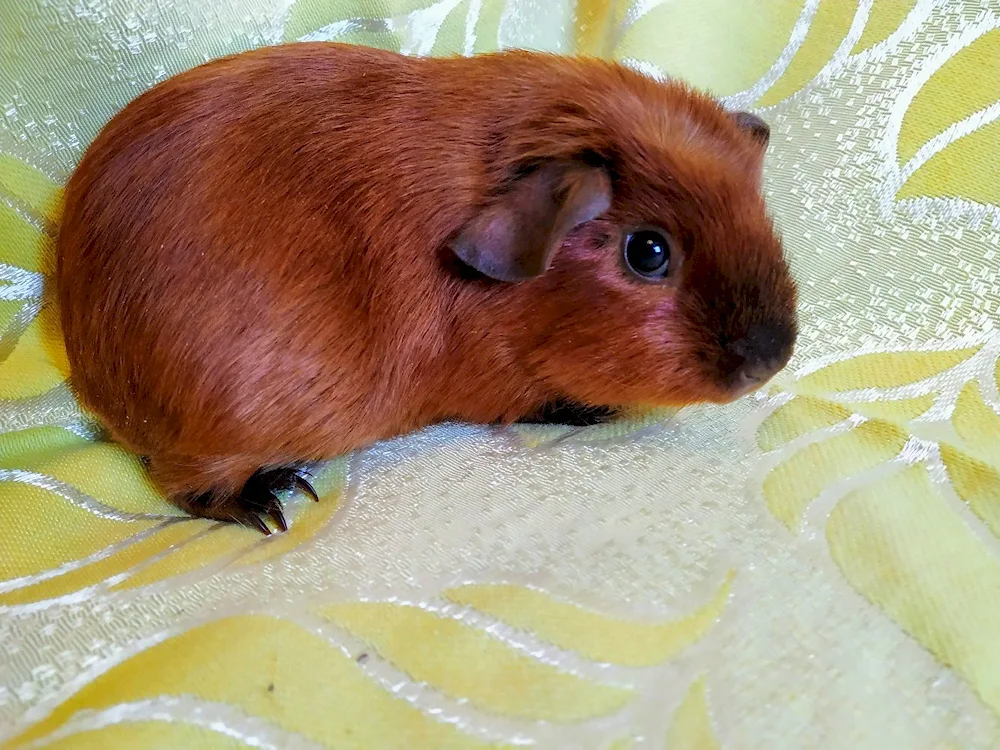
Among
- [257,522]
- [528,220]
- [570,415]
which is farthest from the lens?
[570,415]

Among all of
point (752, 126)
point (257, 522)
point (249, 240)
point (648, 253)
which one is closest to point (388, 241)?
point (249, 240)

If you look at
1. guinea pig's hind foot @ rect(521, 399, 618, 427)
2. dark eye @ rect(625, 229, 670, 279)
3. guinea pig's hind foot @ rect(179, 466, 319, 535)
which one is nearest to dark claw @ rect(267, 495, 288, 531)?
guinea pig's hind foot @ rect(179, 466, 319, 535)

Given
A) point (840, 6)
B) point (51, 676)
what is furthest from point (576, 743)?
point (840, 6)

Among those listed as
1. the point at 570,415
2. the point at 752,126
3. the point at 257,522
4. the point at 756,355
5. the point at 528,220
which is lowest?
the point at 257,522

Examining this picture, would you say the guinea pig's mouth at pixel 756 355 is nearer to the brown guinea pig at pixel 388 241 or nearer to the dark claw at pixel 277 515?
the brown guinea pig at pixel 388 241

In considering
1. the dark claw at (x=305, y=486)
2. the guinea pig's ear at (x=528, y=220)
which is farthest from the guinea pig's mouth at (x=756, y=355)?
the dark claw at (x=305, y=486)

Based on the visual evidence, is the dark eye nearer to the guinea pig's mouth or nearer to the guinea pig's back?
the guinea pig's mouth

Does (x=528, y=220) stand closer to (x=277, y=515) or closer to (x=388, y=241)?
(x=388, y=241)

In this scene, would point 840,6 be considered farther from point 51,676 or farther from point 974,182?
point 51,676
